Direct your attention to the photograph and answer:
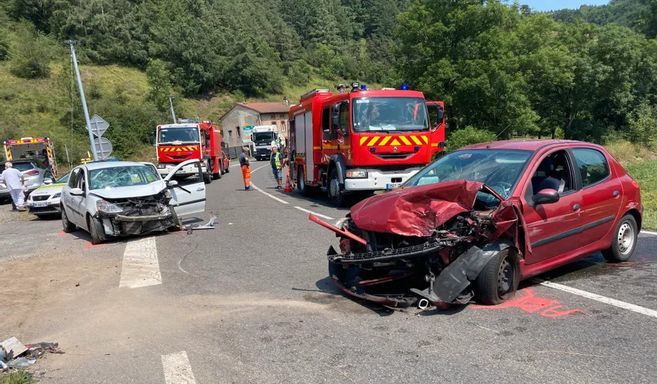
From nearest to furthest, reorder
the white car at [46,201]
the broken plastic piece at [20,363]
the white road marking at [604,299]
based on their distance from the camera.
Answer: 1. the broken plastic piece at [20,363]
2. the white road marking at [604,299]
3. the white car at [46,201]

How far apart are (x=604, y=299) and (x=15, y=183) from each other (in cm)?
1832

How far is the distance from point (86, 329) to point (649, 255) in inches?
267

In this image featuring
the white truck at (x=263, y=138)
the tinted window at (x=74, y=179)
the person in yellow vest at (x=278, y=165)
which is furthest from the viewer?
the white truck at (x=263, y=138)

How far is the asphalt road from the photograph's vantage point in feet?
12.8

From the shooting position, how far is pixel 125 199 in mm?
9961

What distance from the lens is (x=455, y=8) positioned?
1442 inches

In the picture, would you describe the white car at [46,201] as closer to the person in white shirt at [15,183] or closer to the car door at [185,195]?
the person in white shirt at [15,183]

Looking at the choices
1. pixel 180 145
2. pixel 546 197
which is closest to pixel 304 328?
pixel 546 197

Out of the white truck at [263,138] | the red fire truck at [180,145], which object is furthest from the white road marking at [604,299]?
the white truck at [263,138]

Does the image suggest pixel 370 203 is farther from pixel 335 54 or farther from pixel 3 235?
pixel 335 54

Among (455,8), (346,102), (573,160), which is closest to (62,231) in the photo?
(346,102)

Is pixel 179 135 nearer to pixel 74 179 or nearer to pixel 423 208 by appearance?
pixel 74 179

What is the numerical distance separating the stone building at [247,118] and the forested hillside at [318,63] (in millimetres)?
4028

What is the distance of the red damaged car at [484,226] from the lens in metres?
4.93
